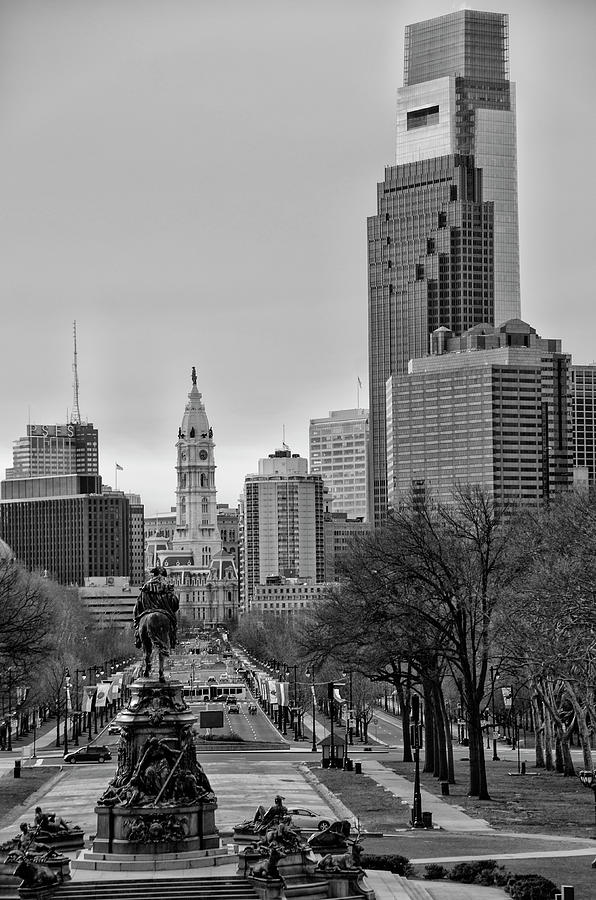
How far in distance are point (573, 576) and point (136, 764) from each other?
31.0 metres

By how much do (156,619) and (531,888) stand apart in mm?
13726

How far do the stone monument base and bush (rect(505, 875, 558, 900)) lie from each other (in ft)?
28.7

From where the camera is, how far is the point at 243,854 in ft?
154

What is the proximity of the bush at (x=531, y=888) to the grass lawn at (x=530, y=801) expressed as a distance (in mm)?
14105

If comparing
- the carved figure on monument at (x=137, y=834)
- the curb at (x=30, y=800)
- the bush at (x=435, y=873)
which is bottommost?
the curb at (x=30, y=800)

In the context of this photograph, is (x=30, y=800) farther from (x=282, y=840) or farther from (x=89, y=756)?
(x=282, y=840)

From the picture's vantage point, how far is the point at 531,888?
46094 millimetres

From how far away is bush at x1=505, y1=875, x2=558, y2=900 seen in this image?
45.8 metres

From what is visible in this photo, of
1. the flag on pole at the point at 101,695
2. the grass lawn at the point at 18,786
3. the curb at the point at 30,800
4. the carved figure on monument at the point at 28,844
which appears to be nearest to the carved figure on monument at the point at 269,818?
the carved figure on monument at the point at 28,844

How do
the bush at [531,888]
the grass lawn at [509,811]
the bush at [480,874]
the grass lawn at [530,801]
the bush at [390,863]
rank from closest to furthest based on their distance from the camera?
the bush at [531,888] < the bush at [480,874] < the bush at [390,863] < the grass lawn at [509,811] < the grass lawn at [530,801]

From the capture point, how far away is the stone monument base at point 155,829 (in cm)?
4959

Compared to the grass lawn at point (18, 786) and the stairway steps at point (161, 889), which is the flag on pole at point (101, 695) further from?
the stairway steps at point (161, 889)

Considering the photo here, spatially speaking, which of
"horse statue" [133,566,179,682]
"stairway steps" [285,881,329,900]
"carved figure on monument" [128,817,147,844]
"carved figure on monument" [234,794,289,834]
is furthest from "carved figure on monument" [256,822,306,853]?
"horse statue" [133,566,179,682]

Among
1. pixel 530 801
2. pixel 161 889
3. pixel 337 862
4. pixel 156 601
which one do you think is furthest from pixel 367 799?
pixel 161 889
